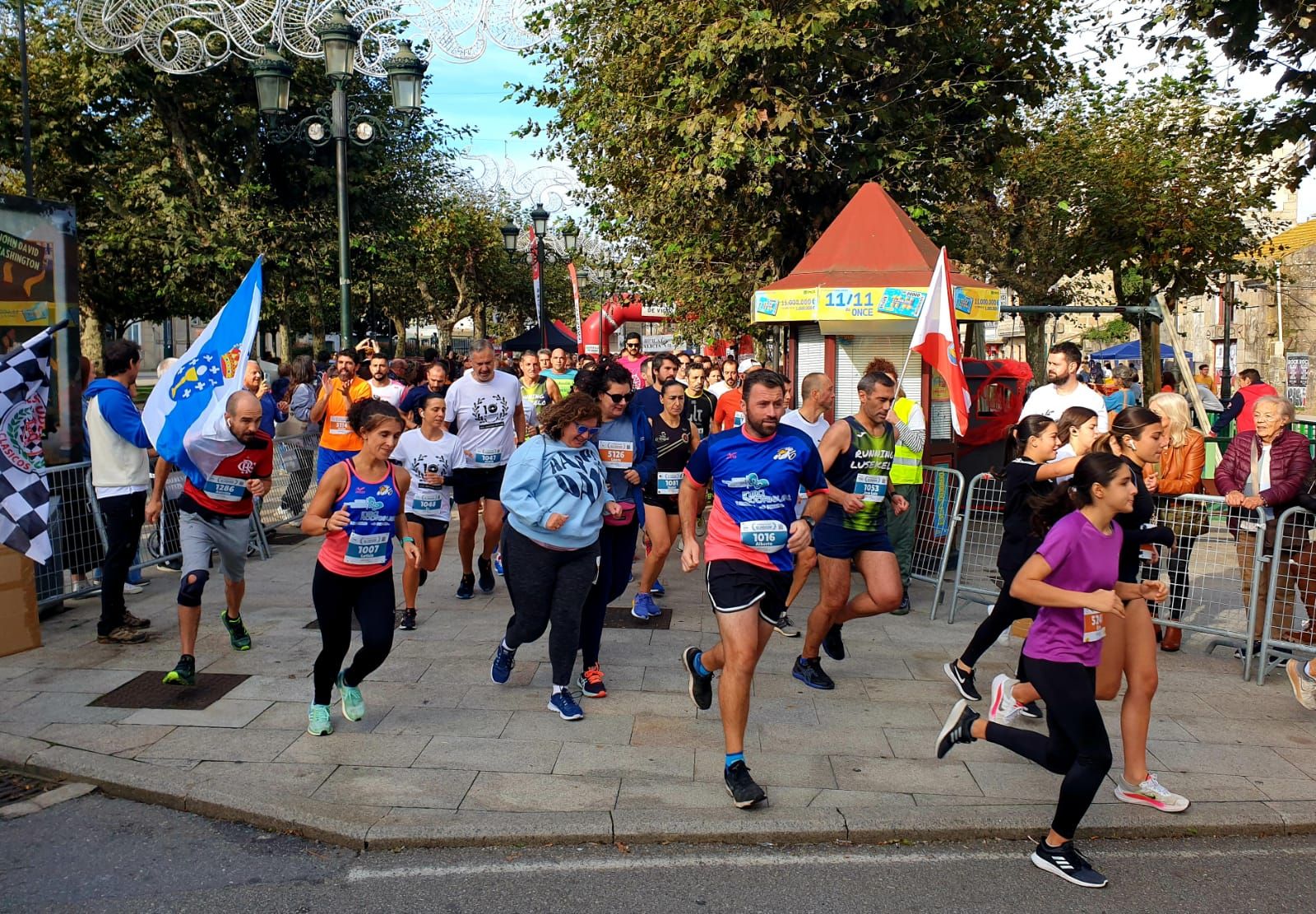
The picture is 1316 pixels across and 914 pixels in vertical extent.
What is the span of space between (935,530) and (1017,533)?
2.69 m

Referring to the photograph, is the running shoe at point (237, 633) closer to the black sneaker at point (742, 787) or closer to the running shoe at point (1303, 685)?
the black sneaker at point (742, 787)

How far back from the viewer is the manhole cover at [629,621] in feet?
25.7

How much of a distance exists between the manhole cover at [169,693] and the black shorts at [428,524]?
151 centimetres

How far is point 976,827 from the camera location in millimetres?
4574

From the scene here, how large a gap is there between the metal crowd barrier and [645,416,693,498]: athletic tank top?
1804mm

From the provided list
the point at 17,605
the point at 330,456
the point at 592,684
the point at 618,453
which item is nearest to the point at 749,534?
the point at 592,684

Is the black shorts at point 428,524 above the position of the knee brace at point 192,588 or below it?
above

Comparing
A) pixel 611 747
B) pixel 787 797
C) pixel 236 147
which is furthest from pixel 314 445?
pixel 236 147

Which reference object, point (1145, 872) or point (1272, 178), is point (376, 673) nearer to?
point (1145, 872)

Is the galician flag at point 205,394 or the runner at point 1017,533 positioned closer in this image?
the runner at point 1017,533

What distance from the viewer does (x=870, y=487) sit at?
6398 millimetres

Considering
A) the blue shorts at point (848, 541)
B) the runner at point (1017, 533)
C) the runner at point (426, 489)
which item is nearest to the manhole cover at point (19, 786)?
the runner at point (426, 489)

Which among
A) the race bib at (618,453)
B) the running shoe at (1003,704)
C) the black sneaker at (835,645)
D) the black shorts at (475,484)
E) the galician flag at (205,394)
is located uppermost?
the galician flag at (205,394)

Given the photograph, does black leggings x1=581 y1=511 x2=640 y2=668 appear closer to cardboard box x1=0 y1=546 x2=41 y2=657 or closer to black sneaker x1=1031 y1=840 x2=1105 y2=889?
black sneaker x1=1031 y1=840 x2=1105 y2=889
